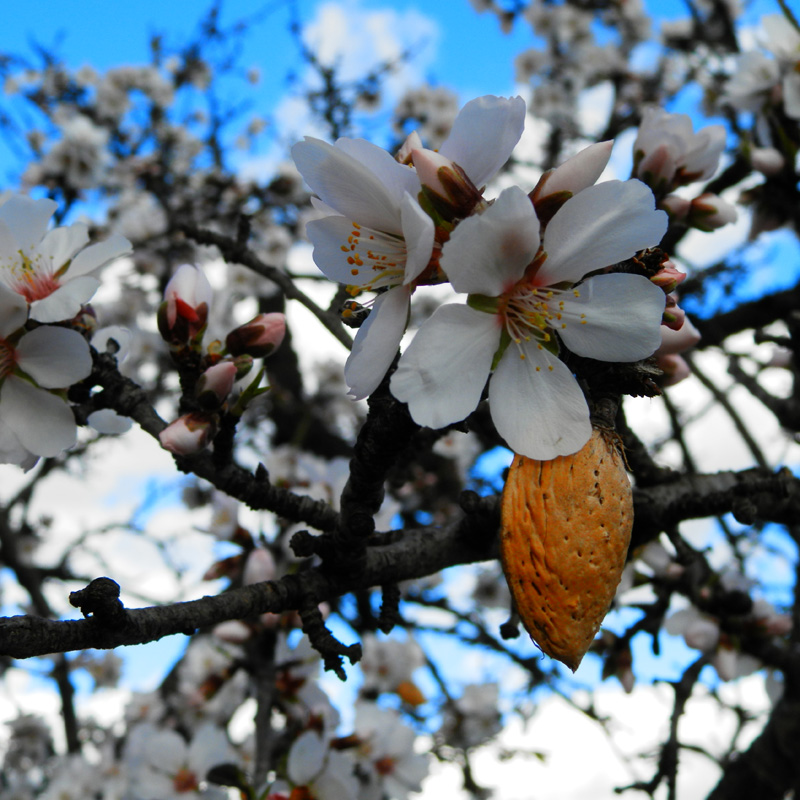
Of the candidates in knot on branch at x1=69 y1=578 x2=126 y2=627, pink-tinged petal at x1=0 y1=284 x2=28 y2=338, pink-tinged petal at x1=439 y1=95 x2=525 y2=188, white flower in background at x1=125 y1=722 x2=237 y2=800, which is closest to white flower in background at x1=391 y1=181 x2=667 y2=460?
pink-tinged petal at x1=439 y1=95 x2=525 y2=188

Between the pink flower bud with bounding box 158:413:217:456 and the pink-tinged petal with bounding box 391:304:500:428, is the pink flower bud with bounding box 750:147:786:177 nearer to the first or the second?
the pink-tinged petal with bounding box 391:304:500:428

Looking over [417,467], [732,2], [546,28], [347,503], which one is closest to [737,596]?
[347,503]

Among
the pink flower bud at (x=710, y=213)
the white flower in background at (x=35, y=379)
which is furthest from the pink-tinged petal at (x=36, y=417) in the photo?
the pink flower bud at (x=710, y=213)

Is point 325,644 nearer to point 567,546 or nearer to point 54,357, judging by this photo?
point 567,546

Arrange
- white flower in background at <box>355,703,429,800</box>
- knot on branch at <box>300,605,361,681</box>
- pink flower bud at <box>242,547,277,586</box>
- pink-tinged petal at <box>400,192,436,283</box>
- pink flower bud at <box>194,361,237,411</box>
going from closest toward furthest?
pink-tinged petal at <box>400,192,436,283</box>
knot on branch at <box>300,605,361,681</box>
pink flower bud at <box>194,361,237,411</box>
pink flower bud at <box>242,547,277,586</box>
white flower in background at <box>355,703,429,800</box>

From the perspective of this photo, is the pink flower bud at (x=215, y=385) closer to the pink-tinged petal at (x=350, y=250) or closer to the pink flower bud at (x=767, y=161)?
the pink-tinged petal at (x=350, y=250)
